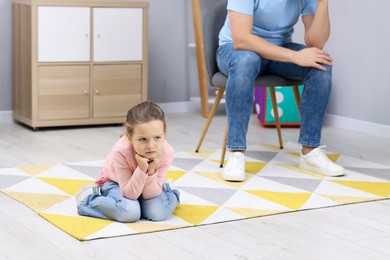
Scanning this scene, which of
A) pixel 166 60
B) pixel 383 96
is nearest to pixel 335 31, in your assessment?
pixel 383 96

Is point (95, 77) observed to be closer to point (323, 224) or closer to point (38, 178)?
point (38, 178)

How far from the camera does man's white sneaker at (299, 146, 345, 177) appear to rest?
2.85m

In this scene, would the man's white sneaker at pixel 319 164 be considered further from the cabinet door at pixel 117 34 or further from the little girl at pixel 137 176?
the cabinet door at pixel 117 34

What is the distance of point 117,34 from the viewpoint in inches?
156

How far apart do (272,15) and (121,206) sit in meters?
1.13

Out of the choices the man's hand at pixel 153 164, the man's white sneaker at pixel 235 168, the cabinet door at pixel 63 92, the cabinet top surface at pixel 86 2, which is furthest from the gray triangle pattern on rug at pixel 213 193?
the cabinet top surface at pixel 86 2

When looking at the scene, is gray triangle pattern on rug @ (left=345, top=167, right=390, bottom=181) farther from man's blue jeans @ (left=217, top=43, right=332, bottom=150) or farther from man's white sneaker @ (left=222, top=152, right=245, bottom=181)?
man's white sneaker @ (left=222, top=152, right=245, bottom=181)

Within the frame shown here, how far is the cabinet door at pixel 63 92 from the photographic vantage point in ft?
12.5

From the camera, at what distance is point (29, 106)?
3.82 m

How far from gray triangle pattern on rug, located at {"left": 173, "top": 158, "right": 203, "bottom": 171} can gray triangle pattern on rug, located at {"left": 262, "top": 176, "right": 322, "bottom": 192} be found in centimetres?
32

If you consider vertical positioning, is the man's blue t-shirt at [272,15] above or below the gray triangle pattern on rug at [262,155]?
above

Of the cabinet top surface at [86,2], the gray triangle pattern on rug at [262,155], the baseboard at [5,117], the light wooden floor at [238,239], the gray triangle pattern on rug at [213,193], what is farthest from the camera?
the baseboard at [5,117]

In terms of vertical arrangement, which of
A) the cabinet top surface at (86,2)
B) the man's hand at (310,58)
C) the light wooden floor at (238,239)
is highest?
the cabinet top surface at (86,2)

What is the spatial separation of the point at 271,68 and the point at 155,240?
3.90 feet
